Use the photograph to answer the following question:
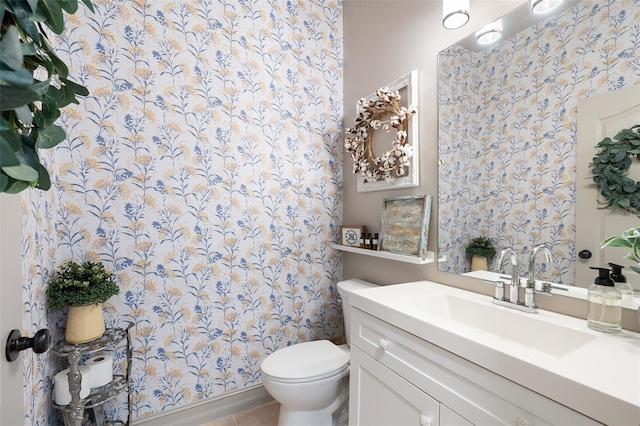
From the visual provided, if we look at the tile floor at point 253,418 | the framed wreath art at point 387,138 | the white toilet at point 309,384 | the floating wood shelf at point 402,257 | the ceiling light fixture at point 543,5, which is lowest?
the tile floor at point 253,418

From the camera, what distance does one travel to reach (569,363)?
0.67 meters

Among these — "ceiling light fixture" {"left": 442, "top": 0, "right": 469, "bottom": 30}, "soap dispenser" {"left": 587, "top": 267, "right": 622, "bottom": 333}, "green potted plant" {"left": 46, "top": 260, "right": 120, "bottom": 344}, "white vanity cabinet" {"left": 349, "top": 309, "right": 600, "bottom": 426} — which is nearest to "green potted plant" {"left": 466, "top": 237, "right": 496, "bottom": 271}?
"soap dispenser" {"left": 587, "top": 267, "right": 622, "bottom": 333}

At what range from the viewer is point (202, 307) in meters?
1.67

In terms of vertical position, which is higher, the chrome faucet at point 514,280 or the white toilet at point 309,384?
the chrome faucet at point 514,280

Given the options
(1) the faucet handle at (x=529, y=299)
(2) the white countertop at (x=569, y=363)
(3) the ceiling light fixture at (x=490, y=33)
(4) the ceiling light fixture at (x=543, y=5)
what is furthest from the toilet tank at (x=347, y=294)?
(4) the ceiling light fixture at (x=543, y=5)

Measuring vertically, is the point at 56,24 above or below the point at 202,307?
above

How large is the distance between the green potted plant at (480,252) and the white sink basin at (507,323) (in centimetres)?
18

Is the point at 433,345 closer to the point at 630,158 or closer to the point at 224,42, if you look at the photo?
the point at 630,158

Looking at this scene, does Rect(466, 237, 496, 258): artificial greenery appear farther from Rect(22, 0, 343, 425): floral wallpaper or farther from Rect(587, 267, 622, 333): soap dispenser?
Rect(22, 0, 343, 425): floral wallpaper

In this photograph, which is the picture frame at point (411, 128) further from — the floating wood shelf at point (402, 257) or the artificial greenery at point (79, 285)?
the artificial greenery at point (79, 285)

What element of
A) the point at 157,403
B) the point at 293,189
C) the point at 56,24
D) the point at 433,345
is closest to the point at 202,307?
the point at 157,403

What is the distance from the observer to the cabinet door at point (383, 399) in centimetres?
92

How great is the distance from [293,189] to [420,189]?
850 millimetres

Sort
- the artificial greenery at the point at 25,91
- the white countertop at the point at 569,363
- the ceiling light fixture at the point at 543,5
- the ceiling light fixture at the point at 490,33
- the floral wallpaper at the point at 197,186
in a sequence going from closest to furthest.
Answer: the artificial greenery at the point at 25,91 < the white countertop at the point at 569,363 < the ceiling light fixture at the point at 543,5 < the ceiling light fixture at the point at 490,33 < the floral wallpaper at the point at 197,186
